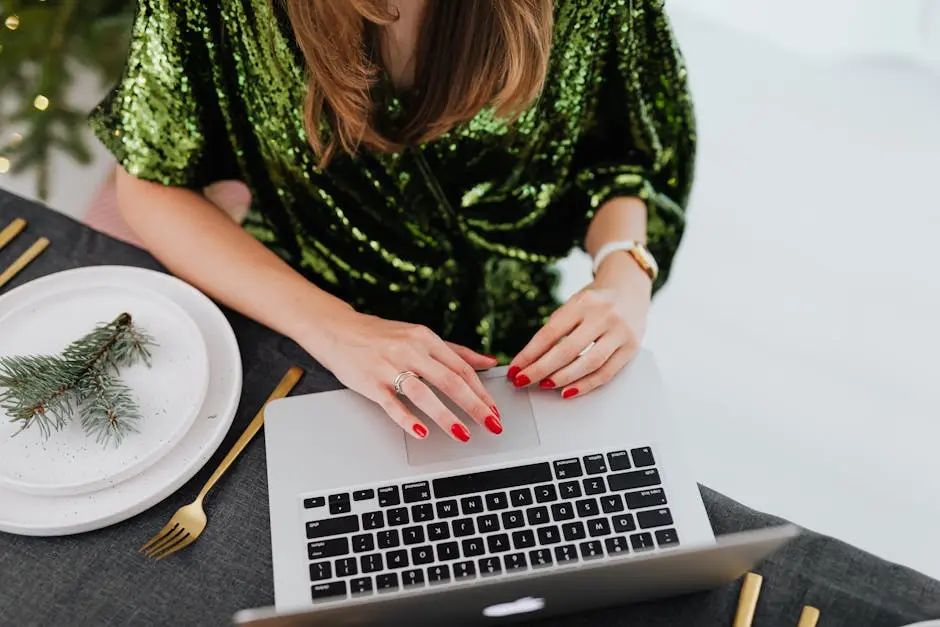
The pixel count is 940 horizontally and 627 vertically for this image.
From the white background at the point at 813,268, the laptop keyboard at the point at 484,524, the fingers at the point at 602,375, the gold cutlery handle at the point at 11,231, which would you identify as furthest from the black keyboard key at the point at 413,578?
the white background at the point at 813,268

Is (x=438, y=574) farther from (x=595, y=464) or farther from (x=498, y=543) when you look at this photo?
(x=595, y=464)

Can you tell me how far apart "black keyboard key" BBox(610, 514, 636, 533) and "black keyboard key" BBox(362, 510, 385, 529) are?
20cm

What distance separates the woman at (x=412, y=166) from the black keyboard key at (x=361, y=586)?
0.13 metres

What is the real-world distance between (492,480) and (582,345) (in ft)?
0.53

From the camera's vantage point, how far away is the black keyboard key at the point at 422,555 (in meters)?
0.64

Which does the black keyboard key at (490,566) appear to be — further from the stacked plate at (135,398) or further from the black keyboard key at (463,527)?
the stacked plate at (135,398)

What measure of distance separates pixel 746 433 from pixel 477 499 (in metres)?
0.97

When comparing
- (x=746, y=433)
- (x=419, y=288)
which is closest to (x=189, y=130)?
(x=419, y=288)

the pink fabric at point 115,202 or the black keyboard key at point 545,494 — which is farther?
the pink fabric at point 115,202

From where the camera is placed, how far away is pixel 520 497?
26.2 inches

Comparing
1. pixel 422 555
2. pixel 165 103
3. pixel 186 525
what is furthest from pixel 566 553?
pixel 165 103

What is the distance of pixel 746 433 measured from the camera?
148 cm

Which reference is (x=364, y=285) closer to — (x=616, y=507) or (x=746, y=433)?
(x=616, y=507)

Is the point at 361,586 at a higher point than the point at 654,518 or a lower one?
lower
